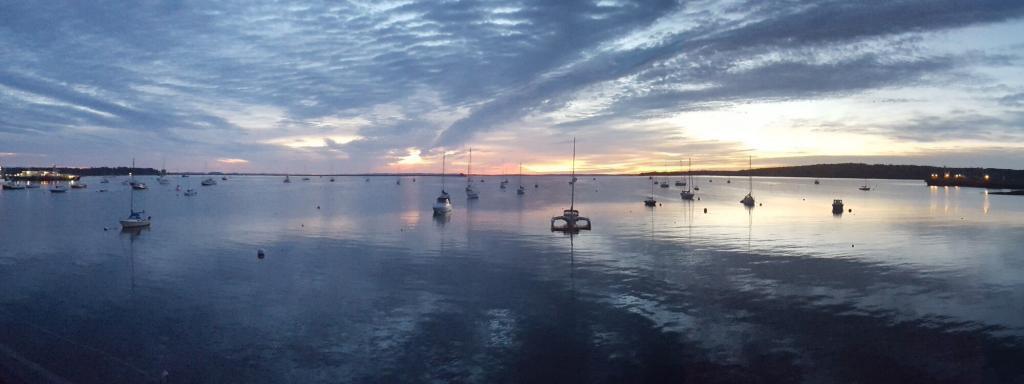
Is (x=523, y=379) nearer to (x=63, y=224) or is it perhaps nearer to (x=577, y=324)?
(x=577, y=324)

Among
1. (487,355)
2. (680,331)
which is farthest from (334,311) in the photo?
(680,331)

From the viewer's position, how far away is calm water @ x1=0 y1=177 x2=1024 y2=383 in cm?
1717

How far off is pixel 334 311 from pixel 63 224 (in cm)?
5084

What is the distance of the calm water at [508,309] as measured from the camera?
1717cm

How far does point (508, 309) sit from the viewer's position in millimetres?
23688

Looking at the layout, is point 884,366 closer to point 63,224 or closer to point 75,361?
point 75,361

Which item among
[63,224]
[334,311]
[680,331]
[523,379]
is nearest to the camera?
[523,379]

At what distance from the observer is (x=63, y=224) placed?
191 feet

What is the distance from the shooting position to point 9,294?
2616 centimetres

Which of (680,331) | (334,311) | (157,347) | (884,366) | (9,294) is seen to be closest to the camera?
(884,366)

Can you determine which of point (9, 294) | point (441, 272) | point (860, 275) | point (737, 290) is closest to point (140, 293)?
point (9, 294)

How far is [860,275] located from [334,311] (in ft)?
89.2

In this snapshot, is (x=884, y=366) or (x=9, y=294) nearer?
(x=884, y=366)

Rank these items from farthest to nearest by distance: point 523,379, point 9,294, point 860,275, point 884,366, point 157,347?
1. point 860,275
2. point 9,294
3. point 157,347
4. point 884,366
5. point 523,379
